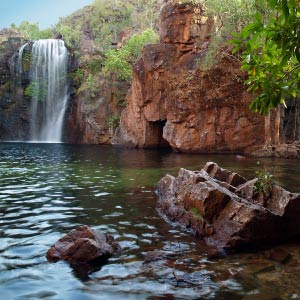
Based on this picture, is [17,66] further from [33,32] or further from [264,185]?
[264,185]

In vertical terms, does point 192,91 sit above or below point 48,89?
below

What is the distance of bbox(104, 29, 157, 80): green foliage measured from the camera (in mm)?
44344

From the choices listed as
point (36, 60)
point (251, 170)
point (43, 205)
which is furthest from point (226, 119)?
point (36, 60)

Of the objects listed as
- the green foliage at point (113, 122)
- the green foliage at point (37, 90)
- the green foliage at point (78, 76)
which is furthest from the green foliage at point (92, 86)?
the green foliage at point (37, 90)

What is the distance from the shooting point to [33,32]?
75562 millimetres

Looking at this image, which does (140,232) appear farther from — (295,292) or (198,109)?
(198,109)

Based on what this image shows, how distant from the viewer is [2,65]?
51.5 meters

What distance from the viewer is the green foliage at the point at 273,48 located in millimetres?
3902

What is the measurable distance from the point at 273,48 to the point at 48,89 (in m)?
47.8

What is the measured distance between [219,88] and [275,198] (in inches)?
909

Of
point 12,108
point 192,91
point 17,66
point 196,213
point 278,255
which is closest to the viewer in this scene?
point 278,255

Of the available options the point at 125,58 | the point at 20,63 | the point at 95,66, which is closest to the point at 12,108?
the point at 20,63

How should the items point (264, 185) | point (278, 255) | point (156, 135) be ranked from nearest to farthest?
point (278, 255), point (264, 185), point (156, 135)

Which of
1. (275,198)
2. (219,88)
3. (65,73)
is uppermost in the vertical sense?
(65,73)
